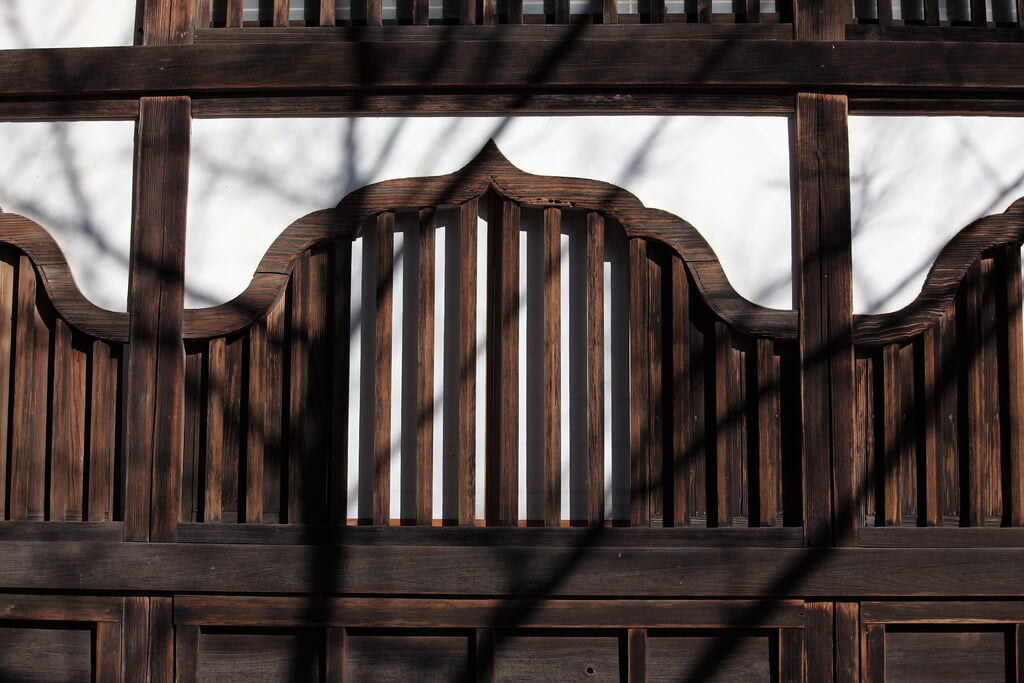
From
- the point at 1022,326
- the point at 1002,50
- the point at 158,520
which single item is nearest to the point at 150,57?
the point at 158,520

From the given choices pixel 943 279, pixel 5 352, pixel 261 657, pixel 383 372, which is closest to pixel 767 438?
pixel 943 279

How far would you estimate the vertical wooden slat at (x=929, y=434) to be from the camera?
124 inches

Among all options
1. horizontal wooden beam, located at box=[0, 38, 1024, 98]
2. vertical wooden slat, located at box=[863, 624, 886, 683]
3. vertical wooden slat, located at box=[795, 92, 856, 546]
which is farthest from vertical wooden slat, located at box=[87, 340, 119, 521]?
vertical wooden slat, located at box=[863, 624, 886, 683]

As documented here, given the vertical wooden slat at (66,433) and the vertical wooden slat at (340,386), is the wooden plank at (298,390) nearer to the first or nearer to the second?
the vertical wooden slat at (340,386)

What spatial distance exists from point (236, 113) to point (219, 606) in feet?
6.24

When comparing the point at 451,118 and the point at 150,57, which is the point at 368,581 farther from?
the point at 150,57


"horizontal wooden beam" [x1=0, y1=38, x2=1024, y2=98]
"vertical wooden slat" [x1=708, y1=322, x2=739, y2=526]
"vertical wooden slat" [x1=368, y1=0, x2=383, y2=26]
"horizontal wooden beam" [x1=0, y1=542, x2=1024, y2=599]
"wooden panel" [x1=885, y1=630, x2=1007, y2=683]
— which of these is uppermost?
"vertical wooden slat" [x1=368, y1=0, x2=383, y2=26]

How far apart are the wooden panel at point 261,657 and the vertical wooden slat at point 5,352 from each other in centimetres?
101

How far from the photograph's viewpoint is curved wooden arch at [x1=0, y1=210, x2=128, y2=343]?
324cm

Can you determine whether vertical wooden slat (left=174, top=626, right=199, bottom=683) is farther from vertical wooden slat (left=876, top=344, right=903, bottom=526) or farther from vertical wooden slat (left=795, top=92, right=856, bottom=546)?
vertical wooden slat (left=876, top=344, right=903, bottom=526)

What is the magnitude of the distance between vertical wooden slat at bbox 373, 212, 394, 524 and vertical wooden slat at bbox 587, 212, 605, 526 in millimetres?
761

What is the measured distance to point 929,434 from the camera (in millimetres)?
3160

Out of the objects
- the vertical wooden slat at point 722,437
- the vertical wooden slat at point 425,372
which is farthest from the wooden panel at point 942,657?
the vertical wooden slat at point 425,372

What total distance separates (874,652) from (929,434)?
839 millimetres
